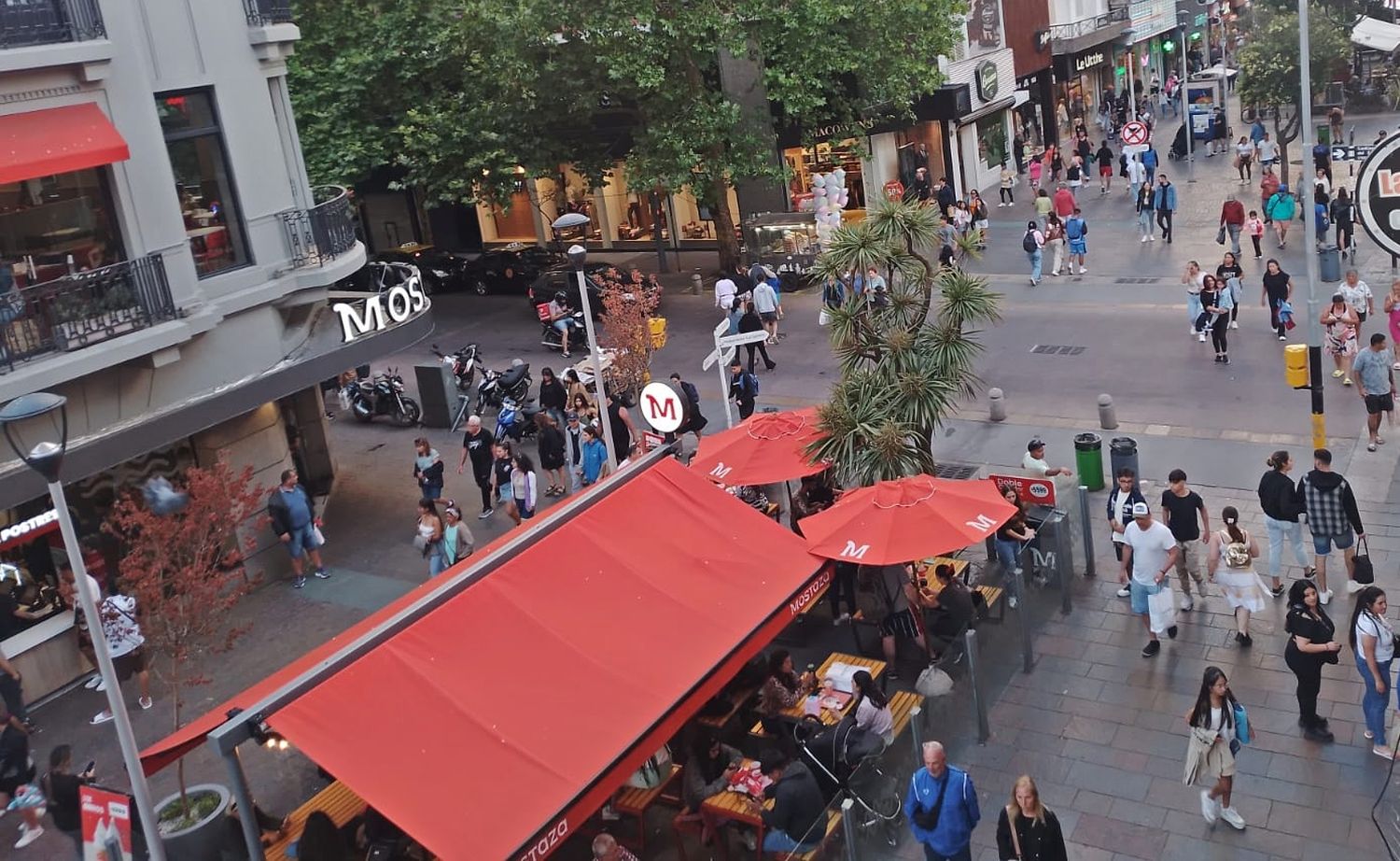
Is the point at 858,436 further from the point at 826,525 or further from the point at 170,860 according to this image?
the point at 170,860

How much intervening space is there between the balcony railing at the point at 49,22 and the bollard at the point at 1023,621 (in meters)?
12.7

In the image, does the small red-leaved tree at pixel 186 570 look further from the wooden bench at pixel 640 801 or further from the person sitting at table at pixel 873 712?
the person sitting at table at pixel 873 712

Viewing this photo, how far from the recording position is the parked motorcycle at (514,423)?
70.5 feet

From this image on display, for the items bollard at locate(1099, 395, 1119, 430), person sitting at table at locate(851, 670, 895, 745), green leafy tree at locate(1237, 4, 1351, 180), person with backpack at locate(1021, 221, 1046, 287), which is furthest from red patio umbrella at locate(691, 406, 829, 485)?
green leafy tree at locate(1237, 4, 1351, 180)

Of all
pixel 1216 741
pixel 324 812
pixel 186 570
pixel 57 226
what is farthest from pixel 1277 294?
pixel 57 226

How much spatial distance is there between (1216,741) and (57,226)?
560 inches

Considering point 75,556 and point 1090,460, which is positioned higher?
point 75,556

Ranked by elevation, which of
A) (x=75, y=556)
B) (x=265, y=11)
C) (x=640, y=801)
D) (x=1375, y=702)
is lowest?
(x=640, y=801)

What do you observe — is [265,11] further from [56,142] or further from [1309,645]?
[1309,645]

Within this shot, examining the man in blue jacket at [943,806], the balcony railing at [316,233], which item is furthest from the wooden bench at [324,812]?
the balcony railing at [316,233]

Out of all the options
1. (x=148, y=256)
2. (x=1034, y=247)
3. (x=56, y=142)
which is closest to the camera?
(x=56, y=142)

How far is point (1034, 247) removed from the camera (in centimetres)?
2723

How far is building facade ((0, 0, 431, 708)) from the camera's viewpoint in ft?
47.1

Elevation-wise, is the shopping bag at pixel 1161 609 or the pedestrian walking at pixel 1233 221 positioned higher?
the pedestrian walking at pixel 1233 221
